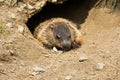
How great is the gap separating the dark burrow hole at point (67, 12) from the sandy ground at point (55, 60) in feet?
4.81

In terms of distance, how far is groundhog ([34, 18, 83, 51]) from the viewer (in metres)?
6.58

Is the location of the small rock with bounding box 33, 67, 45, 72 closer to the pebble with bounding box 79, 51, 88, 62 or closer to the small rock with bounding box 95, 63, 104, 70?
the pebble with bounding box 79, 51, 88, 62

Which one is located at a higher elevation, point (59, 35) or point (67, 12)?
point (67, 12)

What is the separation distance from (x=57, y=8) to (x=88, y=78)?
3.57 m

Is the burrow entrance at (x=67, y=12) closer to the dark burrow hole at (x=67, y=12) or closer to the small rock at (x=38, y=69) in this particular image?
the dark burrow hole at (x=67, y=12)

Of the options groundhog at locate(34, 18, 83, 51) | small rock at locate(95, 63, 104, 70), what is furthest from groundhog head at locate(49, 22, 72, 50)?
small rock at locate(95, 63, 104, 70)

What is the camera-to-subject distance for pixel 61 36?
6609 millimetres

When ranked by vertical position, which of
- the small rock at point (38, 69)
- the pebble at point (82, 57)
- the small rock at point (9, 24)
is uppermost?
the small rock at point (9, 24)

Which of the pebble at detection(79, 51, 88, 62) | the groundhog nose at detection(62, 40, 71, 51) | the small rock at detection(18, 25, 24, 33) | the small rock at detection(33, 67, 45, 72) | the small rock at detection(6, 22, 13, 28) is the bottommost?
the small rock at detection(33, 67, 45, 72)

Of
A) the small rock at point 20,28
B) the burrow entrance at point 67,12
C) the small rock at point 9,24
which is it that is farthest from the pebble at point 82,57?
the burrow entrance at point 67,12

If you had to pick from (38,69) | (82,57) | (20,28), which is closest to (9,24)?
(20,28)

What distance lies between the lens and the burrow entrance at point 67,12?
7895 millimetres

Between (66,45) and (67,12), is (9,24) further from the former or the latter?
(67,12)

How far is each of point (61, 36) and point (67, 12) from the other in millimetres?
1808
